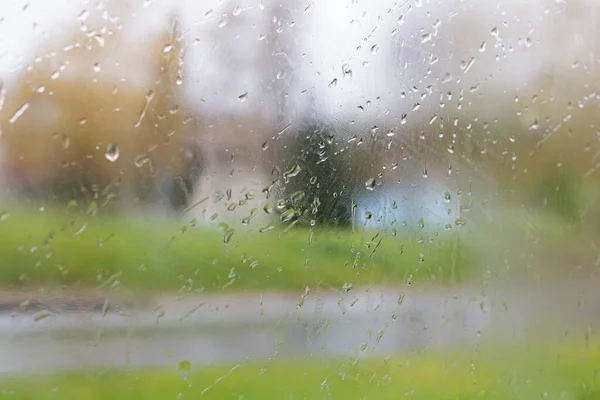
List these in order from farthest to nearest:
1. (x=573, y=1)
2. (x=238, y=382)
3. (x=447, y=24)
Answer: (x=573, y=1), (x=447, y=24), (x=238, y=382)

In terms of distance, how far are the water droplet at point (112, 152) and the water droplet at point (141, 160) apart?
28 mm

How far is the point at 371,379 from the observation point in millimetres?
905

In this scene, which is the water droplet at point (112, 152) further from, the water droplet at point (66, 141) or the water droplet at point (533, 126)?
the water droplet at point (533, 126)

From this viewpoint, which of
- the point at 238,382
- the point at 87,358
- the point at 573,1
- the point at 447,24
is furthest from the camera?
the point at 573,1

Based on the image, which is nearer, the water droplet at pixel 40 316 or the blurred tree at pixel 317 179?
the water droplet at pixel 40 316

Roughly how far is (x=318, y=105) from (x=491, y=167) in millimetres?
406

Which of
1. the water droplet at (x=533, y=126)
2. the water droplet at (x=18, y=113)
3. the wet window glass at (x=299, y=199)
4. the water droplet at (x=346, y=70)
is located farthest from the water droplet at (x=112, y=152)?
the water droplet at (x=533, y=126)

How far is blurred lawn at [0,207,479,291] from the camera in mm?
659

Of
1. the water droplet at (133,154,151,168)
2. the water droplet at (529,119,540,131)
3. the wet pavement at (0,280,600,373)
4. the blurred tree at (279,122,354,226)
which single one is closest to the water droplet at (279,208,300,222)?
the blurred tree at (279,122,354,226)

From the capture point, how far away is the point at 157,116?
74 cm

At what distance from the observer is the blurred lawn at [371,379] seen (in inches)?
27.8

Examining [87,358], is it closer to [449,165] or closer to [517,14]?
[449,165]

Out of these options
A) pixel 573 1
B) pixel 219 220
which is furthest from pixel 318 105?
pixel 573 1

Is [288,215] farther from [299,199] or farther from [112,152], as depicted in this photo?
[112,152]
